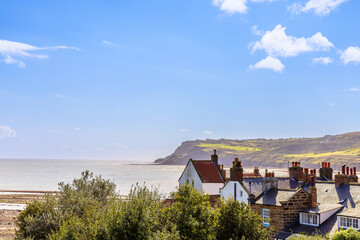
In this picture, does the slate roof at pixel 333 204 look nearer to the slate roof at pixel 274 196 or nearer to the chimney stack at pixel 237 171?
the slate roof at pixel 274 196

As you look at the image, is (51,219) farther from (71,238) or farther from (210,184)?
(210,184)

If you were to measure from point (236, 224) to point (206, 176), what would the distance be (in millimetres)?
32760

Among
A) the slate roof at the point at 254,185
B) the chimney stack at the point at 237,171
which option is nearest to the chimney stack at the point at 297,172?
the slate roof at the point at 254,185

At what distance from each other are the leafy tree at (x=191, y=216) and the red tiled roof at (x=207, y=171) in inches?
1280

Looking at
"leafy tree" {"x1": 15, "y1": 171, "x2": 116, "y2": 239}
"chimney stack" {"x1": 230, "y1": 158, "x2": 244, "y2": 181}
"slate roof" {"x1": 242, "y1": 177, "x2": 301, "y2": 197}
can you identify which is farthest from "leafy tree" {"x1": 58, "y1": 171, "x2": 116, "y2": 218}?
"slate roof" {"x1": 242, "y1": 177, "x2": 301, "y2": 197}

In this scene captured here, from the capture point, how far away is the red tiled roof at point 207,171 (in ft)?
201

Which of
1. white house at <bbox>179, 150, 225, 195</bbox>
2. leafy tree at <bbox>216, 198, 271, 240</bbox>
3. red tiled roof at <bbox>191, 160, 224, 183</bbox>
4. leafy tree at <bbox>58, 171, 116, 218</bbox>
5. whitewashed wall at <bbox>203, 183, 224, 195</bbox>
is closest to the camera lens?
leafy tree at <bbox>216, 198, 271, 240</bbox>

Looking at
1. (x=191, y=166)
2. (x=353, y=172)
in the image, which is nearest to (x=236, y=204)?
(x=353, y=172)

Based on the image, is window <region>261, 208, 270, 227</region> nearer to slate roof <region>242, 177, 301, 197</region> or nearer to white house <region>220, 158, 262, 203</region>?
white house <region>220, 158, 262, 203</region>

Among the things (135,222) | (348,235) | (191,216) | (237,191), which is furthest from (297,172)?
(135,222)

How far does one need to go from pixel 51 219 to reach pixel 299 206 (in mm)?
26153

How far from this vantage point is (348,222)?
112 ft

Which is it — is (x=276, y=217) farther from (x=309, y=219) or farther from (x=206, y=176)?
(x=206, y=176)

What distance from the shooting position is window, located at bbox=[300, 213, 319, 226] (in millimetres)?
38188
